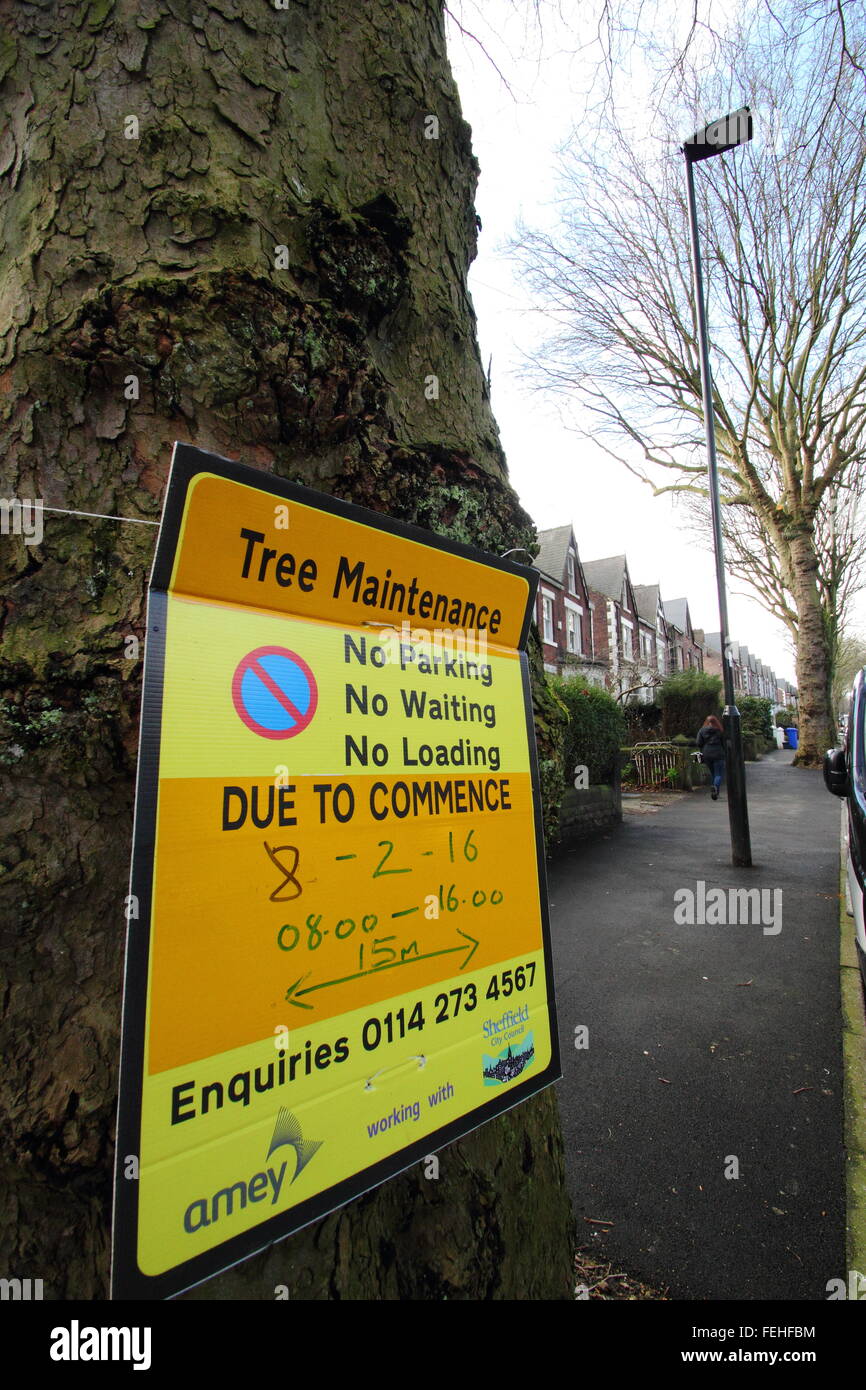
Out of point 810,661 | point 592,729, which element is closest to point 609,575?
point 810,661

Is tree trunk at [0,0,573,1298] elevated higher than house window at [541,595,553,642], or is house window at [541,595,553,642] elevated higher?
house window at [541,595,553,642]

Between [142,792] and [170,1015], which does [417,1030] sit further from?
[142,792]

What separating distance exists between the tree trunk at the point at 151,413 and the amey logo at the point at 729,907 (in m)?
5.56

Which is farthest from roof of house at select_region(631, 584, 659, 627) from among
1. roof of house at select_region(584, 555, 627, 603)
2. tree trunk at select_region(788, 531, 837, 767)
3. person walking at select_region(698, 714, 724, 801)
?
person walking at select_region(698, 714, 724, 801)

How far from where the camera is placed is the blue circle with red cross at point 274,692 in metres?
1.04

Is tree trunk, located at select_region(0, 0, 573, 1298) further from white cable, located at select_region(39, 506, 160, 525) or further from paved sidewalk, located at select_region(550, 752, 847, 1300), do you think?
paved sidewalk, located at select_region(550, 752, 847, 1300)

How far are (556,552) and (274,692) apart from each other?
32.8 meters

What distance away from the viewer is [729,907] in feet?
22.4

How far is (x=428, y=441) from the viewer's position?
4.83ft

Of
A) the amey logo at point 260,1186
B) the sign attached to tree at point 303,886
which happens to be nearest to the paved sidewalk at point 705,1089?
the sign attached to tree at point 303,886

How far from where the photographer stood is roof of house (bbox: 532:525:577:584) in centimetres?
A: 3167

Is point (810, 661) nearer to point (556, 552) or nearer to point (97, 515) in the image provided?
point (556, 552)

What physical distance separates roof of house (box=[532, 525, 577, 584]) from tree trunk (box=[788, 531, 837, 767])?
1178 cm
